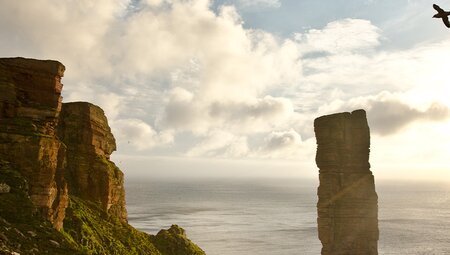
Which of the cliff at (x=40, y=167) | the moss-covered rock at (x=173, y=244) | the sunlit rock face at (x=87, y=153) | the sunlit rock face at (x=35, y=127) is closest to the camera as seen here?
the cliff at (x=40, y=167)

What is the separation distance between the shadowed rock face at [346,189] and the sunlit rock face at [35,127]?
44306mm

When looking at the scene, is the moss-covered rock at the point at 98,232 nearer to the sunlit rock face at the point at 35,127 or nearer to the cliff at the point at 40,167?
the cliff at the point at 40,167

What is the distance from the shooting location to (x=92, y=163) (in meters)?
55.3

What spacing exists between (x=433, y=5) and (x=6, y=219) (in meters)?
29.3

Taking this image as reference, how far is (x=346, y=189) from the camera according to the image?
220 ft

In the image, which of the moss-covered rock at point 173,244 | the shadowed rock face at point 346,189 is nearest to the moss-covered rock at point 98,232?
the moss-covered rock at point 173,244

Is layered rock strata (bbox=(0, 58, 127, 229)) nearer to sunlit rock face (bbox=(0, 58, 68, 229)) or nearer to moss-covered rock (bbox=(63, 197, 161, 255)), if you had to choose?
sunlit rock face (bbox=(0, 58, 68, 229))

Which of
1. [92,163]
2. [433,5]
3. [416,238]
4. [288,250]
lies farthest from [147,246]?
[416,238]

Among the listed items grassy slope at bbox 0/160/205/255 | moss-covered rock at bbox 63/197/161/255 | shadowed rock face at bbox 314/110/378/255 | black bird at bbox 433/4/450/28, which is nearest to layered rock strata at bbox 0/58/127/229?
grassy slope at bbox 0/160/205/255

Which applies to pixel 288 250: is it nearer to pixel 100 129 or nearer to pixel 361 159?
pixel 361 159

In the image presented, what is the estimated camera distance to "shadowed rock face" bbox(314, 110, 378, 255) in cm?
6675

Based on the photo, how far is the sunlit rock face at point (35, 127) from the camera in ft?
108

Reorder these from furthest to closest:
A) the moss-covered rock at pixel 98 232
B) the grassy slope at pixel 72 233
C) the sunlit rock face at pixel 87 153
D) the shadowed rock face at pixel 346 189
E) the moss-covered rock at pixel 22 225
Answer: the shadowed rock face at pixel 346 189, the sunlit rock face at pixel 87 153, the moss-covered rock at pixel 98 232, the grassy slope at pixel 72 233, the moss-covered rock at pixel 22 225

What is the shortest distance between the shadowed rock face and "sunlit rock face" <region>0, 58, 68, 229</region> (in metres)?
44.3
